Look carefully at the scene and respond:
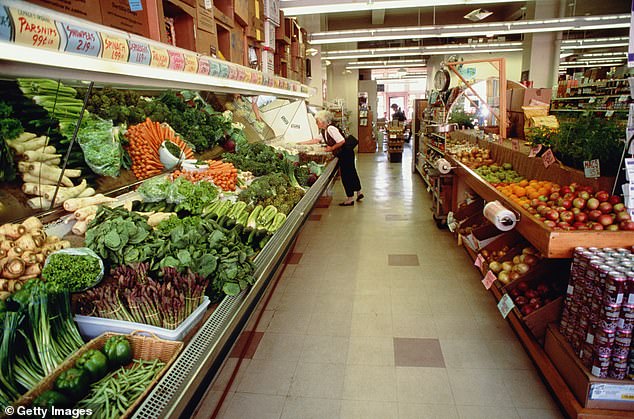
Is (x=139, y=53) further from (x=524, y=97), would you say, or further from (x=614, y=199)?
(x=524, y=97)

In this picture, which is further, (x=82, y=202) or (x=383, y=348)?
(x=383, y=348)

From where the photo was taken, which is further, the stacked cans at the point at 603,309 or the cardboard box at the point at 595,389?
the cardboard box at the point at 595,389

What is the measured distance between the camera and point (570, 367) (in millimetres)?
2178

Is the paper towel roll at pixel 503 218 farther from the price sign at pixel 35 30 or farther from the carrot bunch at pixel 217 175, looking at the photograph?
the price sign at pixel 35 30

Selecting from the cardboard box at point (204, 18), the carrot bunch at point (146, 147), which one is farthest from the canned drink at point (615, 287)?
the carrot bunch at point (146, 147)

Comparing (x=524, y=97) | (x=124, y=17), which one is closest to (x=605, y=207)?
(x=124, y=17)

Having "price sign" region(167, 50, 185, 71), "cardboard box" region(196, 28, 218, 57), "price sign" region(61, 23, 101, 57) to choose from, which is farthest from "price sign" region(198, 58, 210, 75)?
"price sign" region(61, 23, 101, 57)

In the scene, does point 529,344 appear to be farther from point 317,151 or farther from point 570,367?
point 317,151

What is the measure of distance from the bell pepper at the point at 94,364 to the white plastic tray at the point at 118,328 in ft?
0.55

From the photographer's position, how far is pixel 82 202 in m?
2.22

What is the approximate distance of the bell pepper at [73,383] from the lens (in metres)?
1.24

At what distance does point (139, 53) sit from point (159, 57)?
0.51 ft

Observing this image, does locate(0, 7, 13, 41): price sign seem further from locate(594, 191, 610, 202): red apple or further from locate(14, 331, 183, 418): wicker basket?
locate(594, 191, 610, 202): red apple

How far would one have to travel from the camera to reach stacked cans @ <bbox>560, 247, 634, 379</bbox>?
1.87 m
